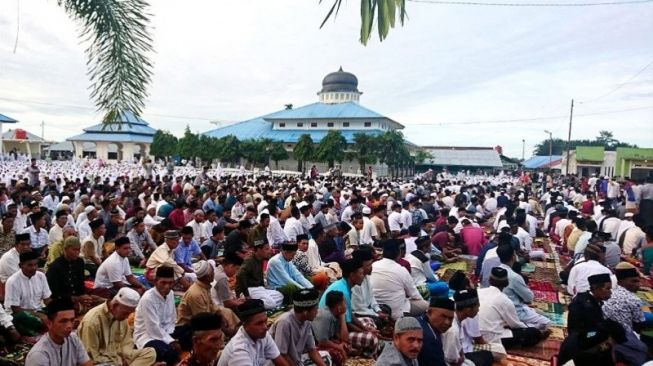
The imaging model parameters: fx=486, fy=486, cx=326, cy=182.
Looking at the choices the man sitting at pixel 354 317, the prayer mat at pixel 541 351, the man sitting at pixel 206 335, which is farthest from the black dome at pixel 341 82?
the man sitting at pixel 206 335

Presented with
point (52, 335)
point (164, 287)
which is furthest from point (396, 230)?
point (52, 335)

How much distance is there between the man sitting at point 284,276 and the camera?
5.79 meters

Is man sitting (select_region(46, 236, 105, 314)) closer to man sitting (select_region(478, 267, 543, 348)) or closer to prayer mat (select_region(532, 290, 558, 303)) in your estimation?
man sitting (select_region(478, 267, 543, 348))

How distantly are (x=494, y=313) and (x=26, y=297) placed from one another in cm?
432

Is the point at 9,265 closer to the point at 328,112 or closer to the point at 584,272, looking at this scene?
the point at 584,272

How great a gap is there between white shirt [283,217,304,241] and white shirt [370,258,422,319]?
340 cm

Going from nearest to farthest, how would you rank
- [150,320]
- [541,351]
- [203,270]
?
[150,320]
[203,270]
[541,351]

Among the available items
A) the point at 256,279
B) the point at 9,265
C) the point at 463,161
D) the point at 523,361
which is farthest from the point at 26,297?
the point at 463,161

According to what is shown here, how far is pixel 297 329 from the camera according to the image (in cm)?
362

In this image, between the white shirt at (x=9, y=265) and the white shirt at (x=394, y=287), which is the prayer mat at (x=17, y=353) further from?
the white shirt at (x=394, y=287)

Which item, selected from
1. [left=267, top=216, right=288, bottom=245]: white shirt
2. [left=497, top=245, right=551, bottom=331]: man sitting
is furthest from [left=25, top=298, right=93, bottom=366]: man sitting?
[left=267, top=216, right=288, bottom=245]: white shirt

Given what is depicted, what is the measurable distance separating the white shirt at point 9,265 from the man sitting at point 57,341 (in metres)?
2.55

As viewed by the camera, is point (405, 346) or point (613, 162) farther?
point (613, 162)

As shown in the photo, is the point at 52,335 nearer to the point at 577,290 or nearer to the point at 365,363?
the point at 365,363
